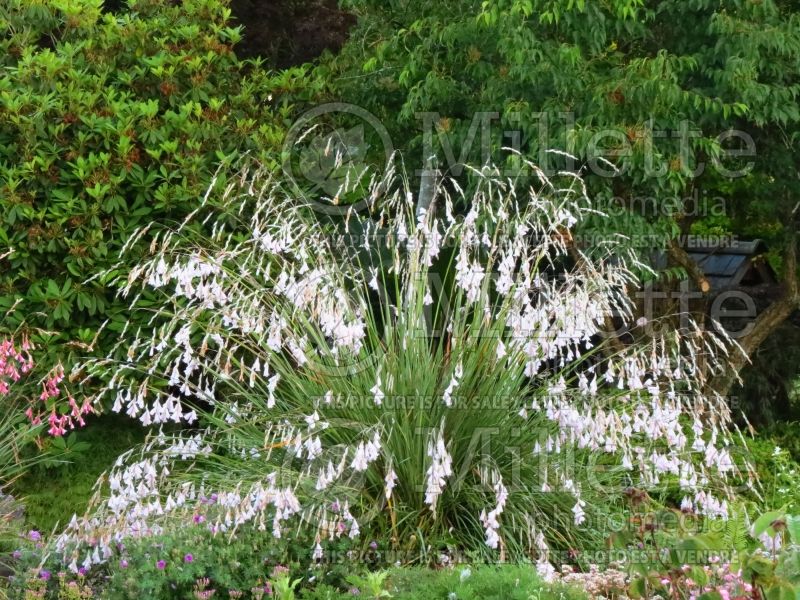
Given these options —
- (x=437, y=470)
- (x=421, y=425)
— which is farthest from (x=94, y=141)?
(x=437, y=470)

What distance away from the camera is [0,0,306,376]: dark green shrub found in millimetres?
5785

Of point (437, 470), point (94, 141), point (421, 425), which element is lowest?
point (437, 470)

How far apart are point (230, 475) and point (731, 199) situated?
5352 millimetres

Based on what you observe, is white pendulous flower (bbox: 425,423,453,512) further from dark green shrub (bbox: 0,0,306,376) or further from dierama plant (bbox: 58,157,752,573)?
Result: dark green shrub (bbox: 0,0,306,376)

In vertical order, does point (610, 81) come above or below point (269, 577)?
above

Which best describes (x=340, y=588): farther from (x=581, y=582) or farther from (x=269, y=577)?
(x=581, y=582)

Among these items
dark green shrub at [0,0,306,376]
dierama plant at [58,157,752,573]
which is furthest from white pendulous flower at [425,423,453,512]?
dark green shrub at [0,0,306,376]

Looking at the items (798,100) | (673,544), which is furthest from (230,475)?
(798,100)

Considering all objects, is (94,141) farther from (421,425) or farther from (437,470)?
(437,470)

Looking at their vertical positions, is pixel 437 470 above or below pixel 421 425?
below

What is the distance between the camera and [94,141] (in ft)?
19.7

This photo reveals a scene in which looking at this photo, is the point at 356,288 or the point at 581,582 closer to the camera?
the point at 581,582

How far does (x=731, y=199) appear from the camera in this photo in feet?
26.8

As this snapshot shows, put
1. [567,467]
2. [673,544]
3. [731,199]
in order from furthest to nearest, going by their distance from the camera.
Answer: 1. [731,199]
2. [567,467]
3. [673,544]
